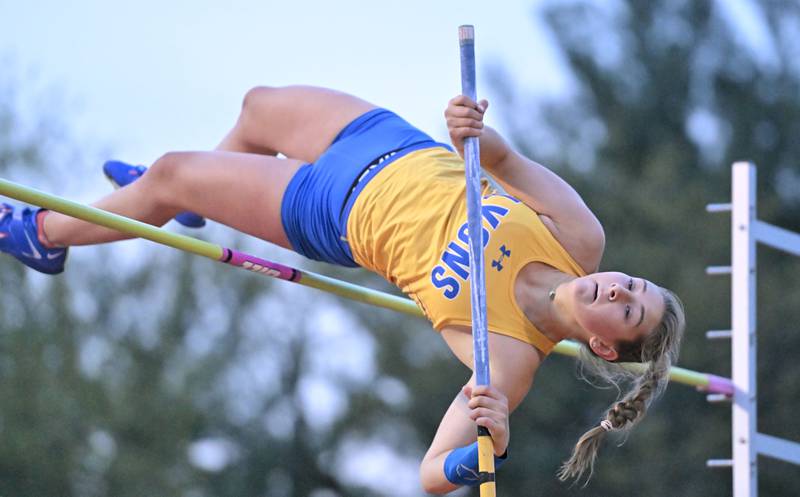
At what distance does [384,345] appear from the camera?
53.2 feet

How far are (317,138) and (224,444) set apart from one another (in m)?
12.6

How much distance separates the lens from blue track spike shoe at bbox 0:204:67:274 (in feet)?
12.8

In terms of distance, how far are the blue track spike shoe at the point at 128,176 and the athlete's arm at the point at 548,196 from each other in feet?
3.47

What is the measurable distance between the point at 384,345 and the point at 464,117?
13.1m

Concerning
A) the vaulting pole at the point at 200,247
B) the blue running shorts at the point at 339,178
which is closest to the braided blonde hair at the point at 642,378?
the vaulting pole at the point at 200,247

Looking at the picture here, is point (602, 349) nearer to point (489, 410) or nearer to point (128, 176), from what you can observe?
point (489, 410)

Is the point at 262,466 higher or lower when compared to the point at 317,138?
higher

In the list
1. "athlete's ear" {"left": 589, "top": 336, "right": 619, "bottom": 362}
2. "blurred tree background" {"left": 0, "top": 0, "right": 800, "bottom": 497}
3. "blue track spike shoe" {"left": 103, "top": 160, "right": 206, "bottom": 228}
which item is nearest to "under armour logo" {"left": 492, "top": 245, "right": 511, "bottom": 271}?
"athlete's ear" {"left": 589, "top": 336, "right": 619, "bottom": 362}

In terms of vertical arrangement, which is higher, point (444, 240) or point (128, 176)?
point (128, 176)

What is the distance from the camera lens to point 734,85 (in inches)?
659

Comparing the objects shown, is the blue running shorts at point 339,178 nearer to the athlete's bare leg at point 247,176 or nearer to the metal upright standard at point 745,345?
the athlete's bare leg at point 247,176

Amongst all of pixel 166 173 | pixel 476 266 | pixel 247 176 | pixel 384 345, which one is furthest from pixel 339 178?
pixel 384 345

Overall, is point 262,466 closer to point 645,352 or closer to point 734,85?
point 734,85

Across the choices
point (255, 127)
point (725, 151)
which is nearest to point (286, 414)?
point (725, 151)
